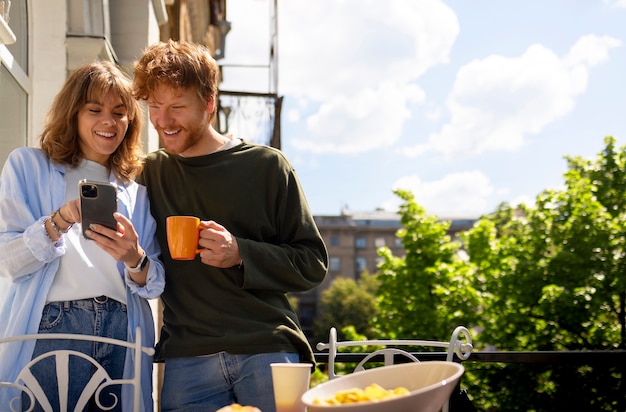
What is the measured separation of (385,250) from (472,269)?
266cm

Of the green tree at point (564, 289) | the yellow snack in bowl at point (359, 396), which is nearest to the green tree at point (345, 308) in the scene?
the green tree at point (564, 289)

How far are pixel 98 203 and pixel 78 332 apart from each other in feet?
1.57


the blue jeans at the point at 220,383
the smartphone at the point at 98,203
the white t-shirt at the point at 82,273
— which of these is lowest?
the blue jeans at the point at 220,383

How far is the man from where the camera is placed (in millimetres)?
2291

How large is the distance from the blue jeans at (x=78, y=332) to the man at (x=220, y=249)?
155mm

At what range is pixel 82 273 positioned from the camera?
7.72ft

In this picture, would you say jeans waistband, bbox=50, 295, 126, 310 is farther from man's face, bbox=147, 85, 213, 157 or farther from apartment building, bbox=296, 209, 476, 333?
apartment building, bbox=296, 209, 476, 333

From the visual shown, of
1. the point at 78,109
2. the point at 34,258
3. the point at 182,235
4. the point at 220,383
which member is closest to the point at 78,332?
the point at 34,258

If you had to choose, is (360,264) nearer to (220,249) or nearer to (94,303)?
(94,303)

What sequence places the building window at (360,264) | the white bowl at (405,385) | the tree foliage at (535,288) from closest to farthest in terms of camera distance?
the white bowl at (405,385), the tree foliage at (535,288), the building window at (360,264)

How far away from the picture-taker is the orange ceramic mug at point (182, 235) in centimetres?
202

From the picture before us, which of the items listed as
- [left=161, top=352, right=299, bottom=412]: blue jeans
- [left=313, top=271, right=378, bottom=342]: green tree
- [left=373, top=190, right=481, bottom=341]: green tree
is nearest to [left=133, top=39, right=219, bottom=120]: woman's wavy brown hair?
[left=161, top=352, right=299, bottom=412]: blue jeans

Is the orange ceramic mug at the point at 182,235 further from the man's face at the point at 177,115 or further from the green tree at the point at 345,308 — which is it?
the green tree at the point at 345,308

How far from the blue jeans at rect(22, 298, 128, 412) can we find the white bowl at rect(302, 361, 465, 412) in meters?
0.95
